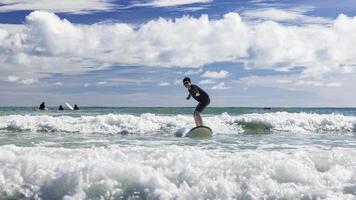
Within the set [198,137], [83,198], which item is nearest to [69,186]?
[83,198]

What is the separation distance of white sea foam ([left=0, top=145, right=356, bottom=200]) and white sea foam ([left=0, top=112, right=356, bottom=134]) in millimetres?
11064

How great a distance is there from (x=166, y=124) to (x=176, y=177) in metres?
15.2

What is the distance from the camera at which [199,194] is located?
8.24 meters

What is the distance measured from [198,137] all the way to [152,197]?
8.87 metres

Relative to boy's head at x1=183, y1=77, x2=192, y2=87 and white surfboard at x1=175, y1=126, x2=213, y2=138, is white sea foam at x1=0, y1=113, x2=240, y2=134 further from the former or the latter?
boy's head at x1=183, y1=77, x2=192, y2=87

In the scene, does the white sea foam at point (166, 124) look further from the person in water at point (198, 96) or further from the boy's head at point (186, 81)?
the boy's head at point (186, 81)

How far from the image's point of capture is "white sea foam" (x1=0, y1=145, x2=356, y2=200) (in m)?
8.34

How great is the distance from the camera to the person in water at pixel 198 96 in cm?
1783

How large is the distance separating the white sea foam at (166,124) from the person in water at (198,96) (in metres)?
2.31

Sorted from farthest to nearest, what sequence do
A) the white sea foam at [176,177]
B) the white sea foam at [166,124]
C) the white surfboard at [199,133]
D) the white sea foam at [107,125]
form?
the white sea foam at [166,124]
the white sea foam at [107,125]
the white surfboard at [199,133]
the white sea foam at [176,177]

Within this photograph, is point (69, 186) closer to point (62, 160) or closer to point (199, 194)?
point (62, 160)

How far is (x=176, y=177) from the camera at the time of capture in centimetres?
878

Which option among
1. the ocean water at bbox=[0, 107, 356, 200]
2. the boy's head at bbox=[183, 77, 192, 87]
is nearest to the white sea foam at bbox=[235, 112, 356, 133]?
the boy's head at bbox=[183, 77, 192, 87]

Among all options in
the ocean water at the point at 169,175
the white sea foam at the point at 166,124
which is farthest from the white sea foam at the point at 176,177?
the white sea foam at the point at 166,124
